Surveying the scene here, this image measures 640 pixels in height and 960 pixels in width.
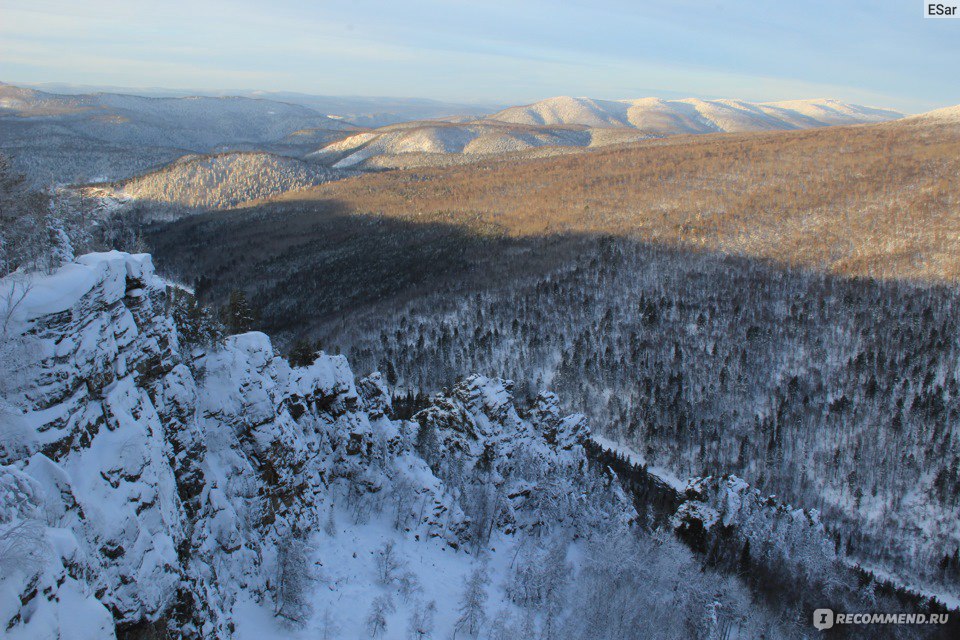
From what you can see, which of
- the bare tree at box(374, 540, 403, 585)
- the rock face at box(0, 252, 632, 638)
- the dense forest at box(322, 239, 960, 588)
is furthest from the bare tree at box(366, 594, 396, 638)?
the dense forest at box(322, 239, 960, 588)

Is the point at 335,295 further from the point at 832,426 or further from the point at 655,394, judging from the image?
the point at 832,426

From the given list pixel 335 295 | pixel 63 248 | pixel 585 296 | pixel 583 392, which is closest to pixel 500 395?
pixel 63 248

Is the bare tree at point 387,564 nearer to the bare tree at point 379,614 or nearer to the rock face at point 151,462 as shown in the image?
the bare tree at point 379,614

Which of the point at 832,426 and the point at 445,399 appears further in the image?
the point at 832,426

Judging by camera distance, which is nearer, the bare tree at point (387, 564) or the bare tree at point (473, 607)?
the bare tree at point (473, 607)

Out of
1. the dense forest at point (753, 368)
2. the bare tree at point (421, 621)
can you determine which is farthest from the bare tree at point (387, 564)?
the dense forest at point (753, 368)

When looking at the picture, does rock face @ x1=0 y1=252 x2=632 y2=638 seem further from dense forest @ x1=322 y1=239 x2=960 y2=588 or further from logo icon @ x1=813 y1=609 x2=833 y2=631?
dense forest @ x1=322 y1=239 x2=960 y2=588
